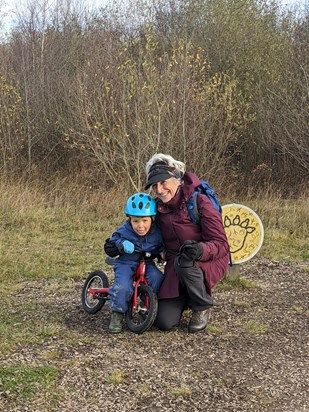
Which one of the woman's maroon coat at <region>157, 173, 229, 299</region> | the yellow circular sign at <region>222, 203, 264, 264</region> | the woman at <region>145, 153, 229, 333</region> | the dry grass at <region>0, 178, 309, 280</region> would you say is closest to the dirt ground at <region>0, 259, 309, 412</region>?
the woman at <region>145, 153, 229, 333</region>

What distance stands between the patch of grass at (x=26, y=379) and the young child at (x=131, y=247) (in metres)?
0.93

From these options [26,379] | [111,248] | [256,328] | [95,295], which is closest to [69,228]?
[95,295]

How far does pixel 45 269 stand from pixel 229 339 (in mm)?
3254

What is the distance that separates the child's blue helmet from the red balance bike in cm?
39

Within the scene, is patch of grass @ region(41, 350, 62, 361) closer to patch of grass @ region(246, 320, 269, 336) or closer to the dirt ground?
the dirt ground

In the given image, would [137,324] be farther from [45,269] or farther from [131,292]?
[45,269]

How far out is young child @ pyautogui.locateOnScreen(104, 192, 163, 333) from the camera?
4512mm

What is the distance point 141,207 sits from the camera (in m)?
4.55

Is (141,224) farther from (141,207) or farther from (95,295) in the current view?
(95,295)

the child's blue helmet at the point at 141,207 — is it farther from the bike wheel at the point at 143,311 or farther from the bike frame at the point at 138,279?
the bike wheel at the point at 143,311

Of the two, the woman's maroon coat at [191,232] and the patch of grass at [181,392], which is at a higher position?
the woman's maroon coat at [191,232]

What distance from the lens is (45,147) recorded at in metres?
17.2

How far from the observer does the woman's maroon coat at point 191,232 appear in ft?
14.7

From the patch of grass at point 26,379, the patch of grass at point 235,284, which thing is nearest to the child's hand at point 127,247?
the patch of grass at point 26,379
